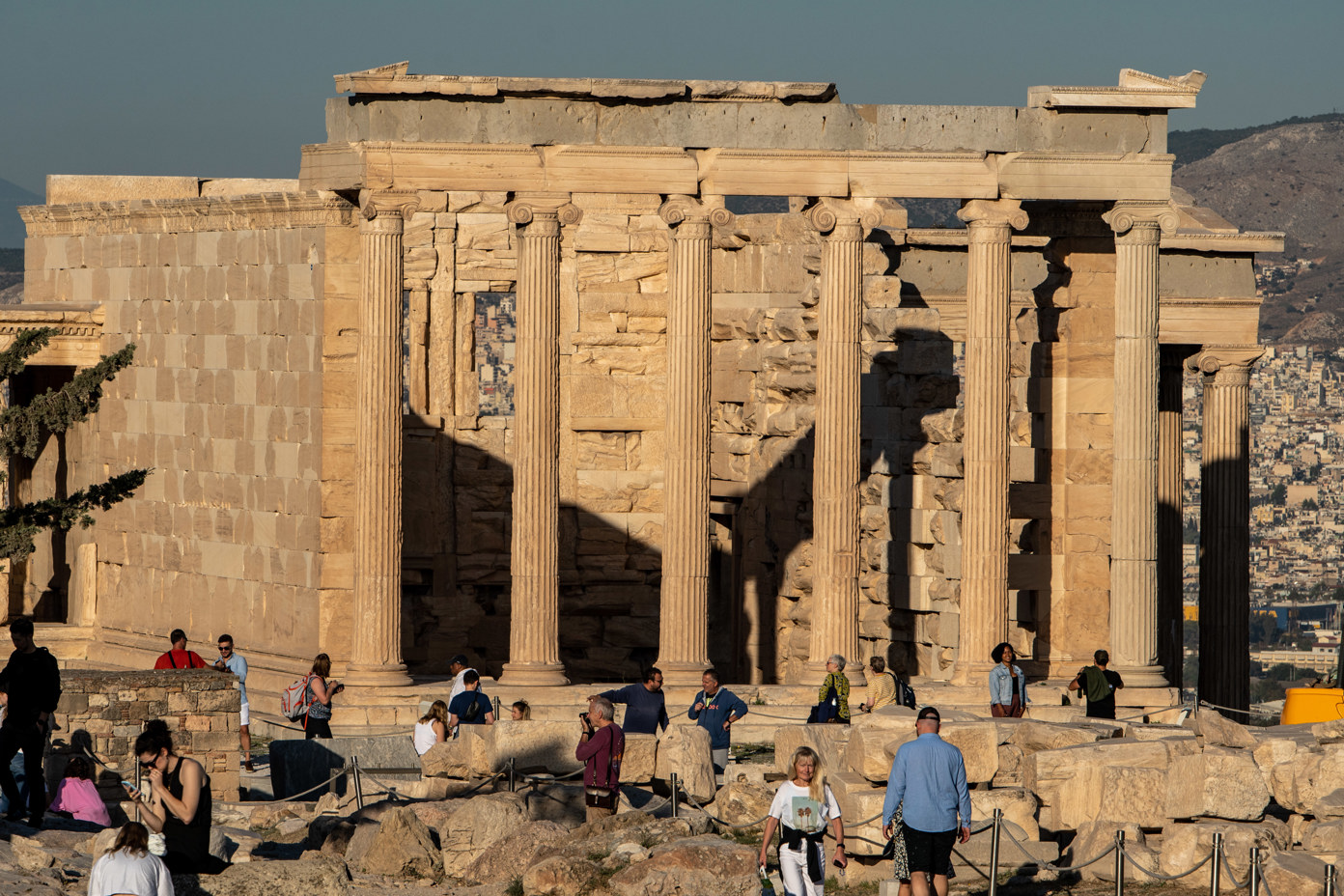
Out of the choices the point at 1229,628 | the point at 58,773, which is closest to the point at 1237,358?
the point at 1229,628

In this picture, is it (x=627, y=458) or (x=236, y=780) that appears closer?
(x=236, y=780)

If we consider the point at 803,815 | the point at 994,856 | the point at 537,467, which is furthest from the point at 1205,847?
the point at 537,467

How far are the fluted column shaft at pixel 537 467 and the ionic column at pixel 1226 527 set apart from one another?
485 inches

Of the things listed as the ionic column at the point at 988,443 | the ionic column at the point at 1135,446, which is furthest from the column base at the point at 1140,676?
the ionic column at the point at 988,443

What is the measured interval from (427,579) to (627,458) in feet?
11.6

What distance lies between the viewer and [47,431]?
119ft

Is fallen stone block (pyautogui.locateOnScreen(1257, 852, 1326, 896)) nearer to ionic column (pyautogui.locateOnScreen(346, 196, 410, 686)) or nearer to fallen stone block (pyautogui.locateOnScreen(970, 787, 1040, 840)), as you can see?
fallen stone block (pyautogui.locateOnScreen(970, 787, 1040, 840))

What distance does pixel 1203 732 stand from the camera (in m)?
22.0

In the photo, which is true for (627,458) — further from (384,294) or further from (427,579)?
(384,294)

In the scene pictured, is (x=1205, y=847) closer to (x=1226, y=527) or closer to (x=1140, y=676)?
(x=1140, y=676)

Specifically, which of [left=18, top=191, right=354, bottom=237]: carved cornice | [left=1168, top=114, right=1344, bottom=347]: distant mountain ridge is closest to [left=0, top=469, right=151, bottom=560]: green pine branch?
[left=18, top=191, right=354, bottom=237]: carved cornice

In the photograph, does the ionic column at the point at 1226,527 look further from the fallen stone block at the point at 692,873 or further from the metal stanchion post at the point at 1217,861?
the fallen stone block at the point at 692,873

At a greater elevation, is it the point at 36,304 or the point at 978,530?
the point at 36,304

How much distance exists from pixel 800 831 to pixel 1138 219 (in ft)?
49.2
